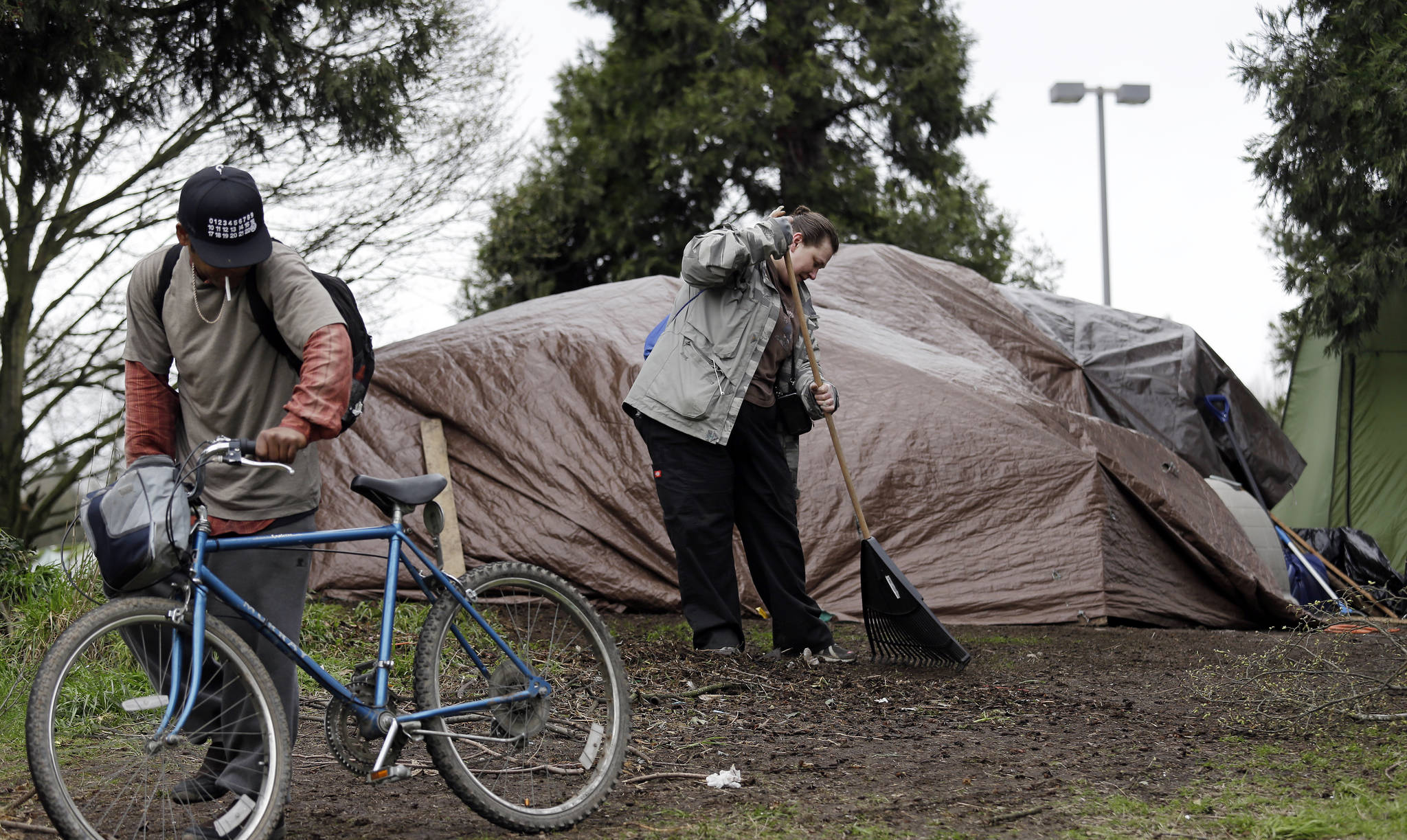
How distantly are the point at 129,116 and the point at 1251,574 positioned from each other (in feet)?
21.3

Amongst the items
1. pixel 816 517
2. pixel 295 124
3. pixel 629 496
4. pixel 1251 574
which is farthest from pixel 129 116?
pixel 1251 574

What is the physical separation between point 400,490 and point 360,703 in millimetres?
440

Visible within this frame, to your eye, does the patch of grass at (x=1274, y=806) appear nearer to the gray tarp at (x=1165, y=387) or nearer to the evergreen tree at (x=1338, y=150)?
the gray tarp at (x=1165, y=387)

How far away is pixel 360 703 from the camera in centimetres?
255

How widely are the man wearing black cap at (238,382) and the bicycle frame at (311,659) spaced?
86 millimetres

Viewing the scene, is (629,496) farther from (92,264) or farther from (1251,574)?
(92,264)

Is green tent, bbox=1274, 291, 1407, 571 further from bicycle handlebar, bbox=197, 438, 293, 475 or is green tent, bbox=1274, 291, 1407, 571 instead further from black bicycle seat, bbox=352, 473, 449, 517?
bicycle handlebar, bbox=197, 438, 293, 475

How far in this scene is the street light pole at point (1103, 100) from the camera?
1398 cm

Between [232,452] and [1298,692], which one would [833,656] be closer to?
[1298,692]

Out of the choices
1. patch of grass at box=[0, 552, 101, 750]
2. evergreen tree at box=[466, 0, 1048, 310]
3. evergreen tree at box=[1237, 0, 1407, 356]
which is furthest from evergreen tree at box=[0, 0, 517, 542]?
evergreen tree at box=[466, 0, 1048, 310]

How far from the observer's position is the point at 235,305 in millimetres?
2645

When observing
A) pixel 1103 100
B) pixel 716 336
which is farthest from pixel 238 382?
pixel 1103 100

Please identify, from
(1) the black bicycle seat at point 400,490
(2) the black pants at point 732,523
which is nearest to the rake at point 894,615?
(2) the black pants at point 732,523

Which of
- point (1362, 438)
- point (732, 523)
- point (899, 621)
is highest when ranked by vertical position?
point (1362, 438)
